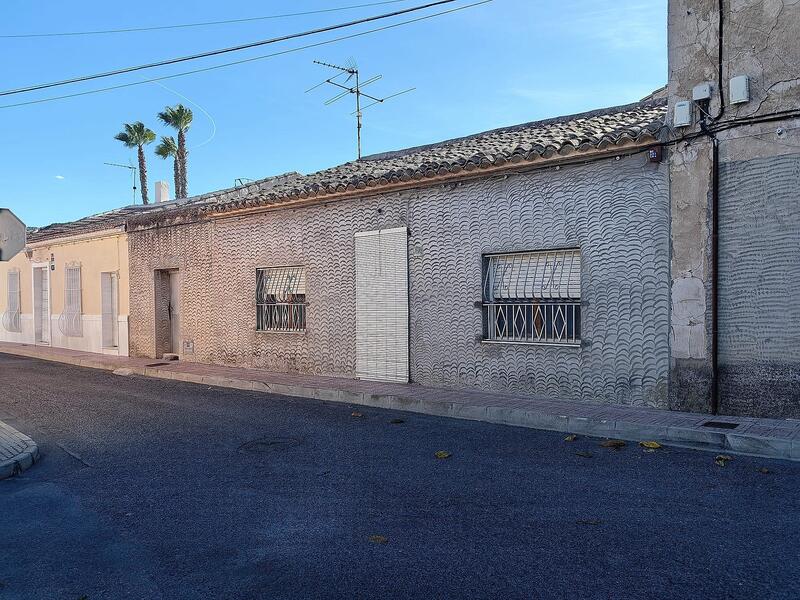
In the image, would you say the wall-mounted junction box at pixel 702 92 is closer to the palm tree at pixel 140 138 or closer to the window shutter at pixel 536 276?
the window shutter at pixel 536 276

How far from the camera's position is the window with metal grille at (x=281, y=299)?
13070 mm

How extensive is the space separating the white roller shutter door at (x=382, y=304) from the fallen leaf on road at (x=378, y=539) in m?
6.69

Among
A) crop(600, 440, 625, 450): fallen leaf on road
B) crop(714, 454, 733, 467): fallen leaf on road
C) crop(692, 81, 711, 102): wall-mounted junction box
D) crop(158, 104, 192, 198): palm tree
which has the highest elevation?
crop(158, 104, 192, 198): palm tree

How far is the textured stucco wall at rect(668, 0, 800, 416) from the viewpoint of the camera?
7.59 m

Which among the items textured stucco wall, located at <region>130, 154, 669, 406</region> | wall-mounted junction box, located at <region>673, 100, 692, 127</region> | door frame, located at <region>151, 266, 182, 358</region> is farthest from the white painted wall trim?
wall-mounted junction box, located at <region>673, 100, 692, 127</region>

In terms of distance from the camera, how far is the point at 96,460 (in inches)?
266

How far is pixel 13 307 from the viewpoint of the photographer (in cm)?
2369

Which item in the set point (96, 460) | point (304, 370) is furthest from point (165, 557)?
point (304, 370)

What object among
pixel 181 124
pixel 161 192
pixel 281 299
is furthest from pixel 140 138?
pixel 281 299

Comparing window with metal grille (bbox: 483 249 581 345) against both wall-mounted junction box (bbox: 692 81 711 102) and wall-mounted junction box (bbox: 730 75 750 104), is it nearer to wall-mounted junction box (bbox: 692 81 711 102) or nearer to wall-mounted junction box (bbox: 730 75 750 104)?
wall-mounted junction box (bbox: 692 81 711 102)

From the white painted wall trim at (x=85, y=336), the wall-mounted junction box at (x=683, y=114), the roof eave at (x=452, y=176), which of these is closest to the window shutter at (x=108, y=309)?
the white painted wall trim at (x=85, y=336)

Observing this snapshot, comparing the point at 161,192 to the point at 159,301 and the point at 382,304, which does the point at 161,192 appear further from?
the point at 382,304

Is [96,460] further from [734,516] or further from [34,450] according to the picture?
[734,516]

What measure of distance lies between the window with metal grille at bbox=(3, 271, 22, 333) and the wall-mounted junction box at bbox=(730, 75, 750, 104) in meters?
23.2
